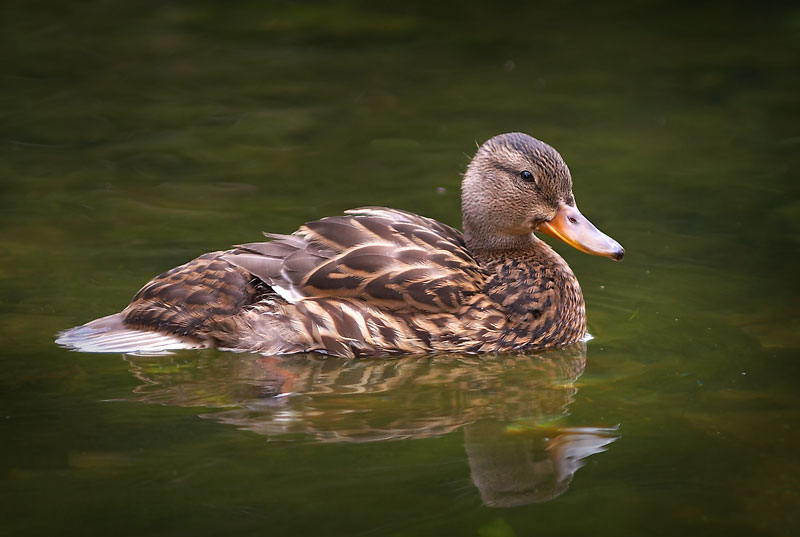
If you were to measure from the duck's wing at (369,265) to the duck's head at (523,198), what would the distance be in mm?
288

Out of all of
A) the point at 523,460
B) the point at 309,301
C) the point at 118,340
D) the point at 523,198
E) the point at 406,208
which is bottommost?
the point at 523,460

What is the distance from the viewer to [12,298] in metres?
7.27

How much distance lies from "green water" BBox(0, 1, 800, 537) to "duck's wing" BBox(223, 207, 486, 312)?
1.29ft

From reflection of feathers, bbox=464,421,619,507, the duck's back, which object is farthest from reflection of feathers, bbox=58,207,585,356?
reflection of feathers, bbox=464,421,619,507

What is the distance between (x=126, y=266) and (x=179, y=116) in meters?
3.45

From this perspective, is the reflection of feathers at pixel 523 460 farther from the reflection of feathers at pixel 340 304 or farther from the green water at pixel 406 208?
the reflection of feathers at pixel 340 304

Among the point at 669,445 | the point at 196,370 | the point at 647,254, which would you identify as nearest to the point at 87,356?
the point at 196,370

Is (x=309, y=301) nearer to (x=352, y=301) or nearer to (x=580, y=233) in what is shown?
(x=352, y=301)

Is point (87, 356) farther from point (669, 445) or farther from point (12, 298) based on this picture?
point (669, 445)

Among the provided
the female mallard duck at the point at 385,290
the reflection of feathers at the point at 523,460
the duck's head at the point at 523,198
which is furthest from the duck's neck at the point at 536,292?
the reflection of feathers at the point at 523,460

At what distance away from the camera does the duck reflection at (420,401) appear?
551 cm

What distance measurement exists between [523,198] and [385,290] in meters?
0.98

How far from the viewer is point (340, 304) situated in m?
6.77

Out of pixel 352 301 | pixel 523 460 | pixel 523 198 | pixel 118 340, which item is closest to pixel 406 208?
pixel 523 198
